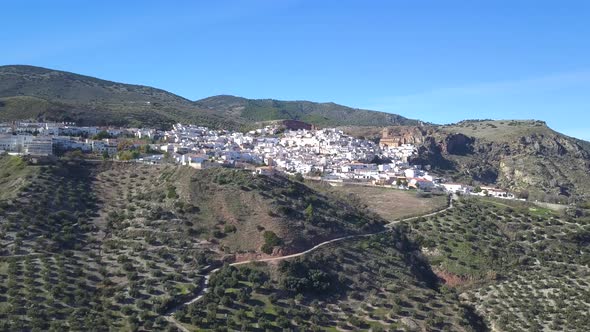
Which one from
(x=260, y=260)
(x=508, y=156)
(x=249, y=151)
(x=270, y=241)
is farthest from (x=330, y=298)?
(x=508, y=156)

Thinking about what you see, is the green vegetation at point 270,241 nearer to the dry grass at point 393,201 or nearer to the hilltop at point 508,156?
the dry grass at point 393,201

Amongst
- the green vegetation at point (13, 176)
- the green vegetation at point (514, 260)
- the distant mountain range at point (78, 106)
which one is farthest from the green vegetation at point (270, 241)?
the distant mountain range at point (78, 106)

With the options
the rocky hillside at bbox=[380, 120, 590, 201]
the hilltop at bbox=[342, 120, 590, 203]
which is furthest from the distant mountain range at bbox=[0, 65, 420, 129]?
the rocky hillside at bbox=[380, 120, 590, 201]

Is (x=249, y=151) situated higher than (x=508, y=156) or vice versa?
(x=508, y=156)

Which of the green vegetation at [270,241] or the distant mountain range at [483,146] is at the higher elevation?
the distant mountain range at [483,146]

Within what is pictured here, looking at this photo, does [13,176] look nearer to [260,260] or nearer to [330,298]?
[260,260]

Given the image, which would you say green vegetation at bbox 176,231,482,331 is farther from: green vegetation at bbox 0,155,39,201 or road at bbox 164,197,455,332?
green vegetation at bbox 0,155,39,201

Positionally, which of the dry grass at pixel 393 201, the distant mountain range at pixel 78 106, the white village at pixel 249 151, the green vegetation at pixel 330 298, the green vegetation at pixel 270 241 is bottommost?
the green vegetation at pixel 330 298

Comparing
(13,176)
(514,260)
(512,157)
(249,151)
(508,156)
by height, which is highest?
(508,156)

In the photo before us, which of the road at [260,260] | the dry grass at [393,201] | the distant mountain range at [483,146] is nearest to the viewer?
the road at [260,260]
